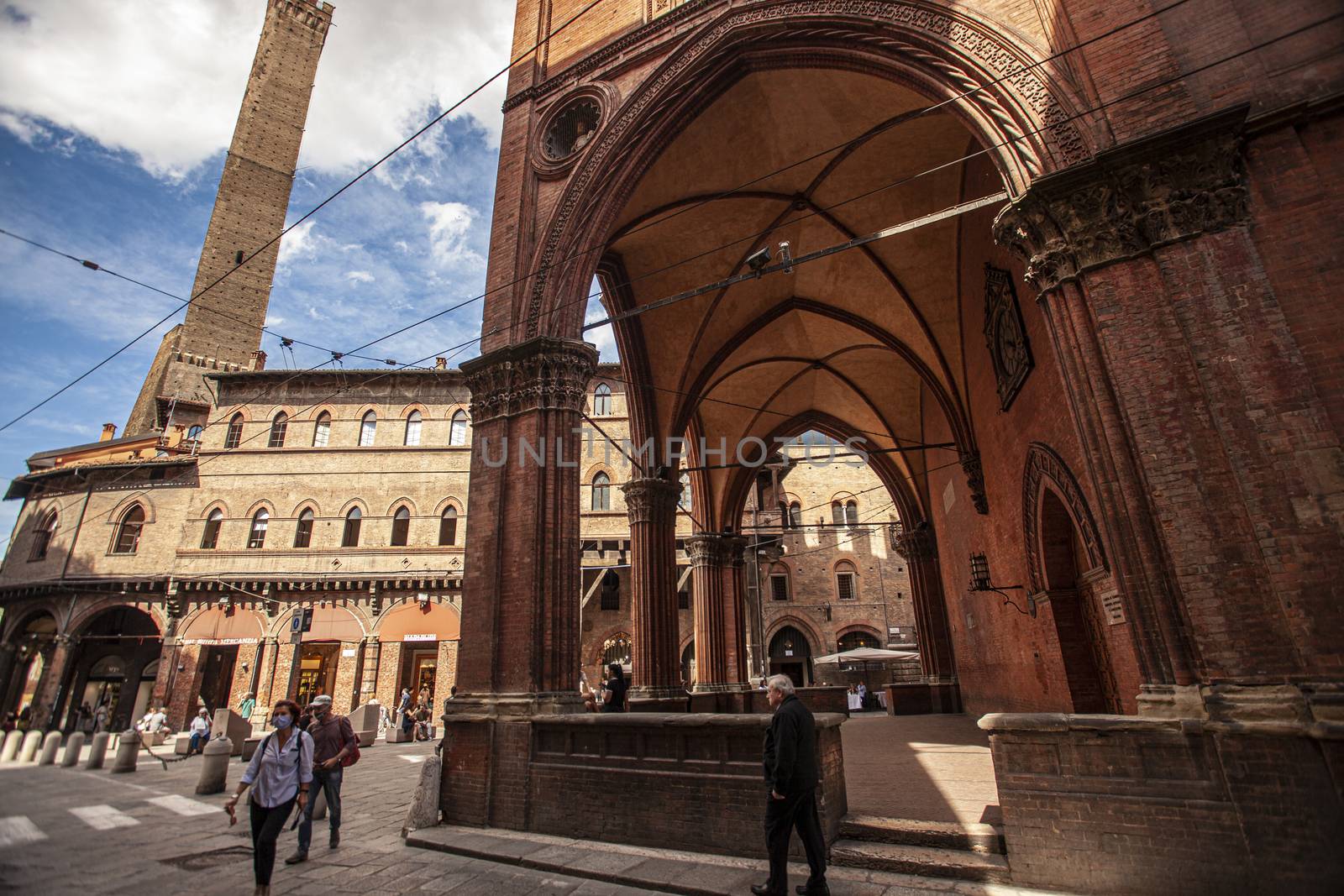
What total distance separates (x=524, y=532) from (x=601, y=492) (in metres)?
16.4

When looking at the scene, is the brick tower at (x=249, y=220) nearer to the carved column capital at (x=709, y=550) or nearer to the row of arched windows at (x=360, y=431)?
the row of arched windows at (x=360, y=431)

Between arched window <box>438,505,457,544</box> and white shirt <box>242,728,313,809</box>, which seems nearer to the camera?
white shirt <box>242,728,313,809</box>

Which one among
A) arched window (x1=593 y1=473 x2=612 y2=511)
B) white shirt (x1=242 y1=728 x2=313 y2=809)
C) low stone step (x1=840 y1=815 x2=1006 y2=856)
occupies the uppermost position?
arched window (x1=593 y1=473 x2=612 y2=511)

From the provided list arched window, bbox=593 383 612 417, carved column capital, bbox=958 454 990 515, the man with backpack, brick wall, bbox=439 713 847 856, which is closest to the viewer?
brick wall, bbox=439 713 847 856

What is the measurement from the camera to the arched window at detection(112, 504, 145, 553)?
889 inches

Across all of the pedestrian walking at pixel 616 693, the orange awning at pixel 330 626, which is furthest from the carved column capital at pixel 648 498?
the orange awning at pixel 330 626

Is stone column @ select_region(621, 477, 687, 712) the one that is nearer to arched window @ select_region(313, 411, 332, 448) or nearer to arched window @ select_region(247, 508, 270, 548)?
arched window @ select_region(313, 411, 332, 448)

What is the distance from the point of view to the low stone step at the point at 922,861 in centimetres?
400

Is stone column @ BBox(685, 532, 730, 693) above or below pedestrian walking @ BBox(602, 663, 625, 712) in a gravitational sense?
above

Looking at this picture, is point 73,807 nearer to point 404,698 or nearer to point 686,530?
point 404,698

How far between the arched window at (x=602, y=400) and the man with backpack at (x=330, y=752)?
A: 19.2m

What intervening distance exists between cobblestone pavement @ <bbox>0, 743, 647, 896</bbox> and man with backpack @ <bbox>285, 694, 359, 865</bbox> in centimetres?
34

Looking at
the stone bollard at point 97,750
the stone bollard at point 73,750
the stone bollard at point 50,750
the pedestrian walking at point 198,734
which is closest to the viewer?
the stone bollard at point 97,750

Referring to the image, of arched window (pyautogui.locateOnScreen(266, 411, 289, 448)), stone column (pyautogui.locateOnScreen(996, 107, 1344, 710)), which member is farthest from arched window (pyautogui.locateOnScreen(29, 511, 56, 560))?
stone column (pyautogui.locateOnScreen(996, 107, 1344, 710))
